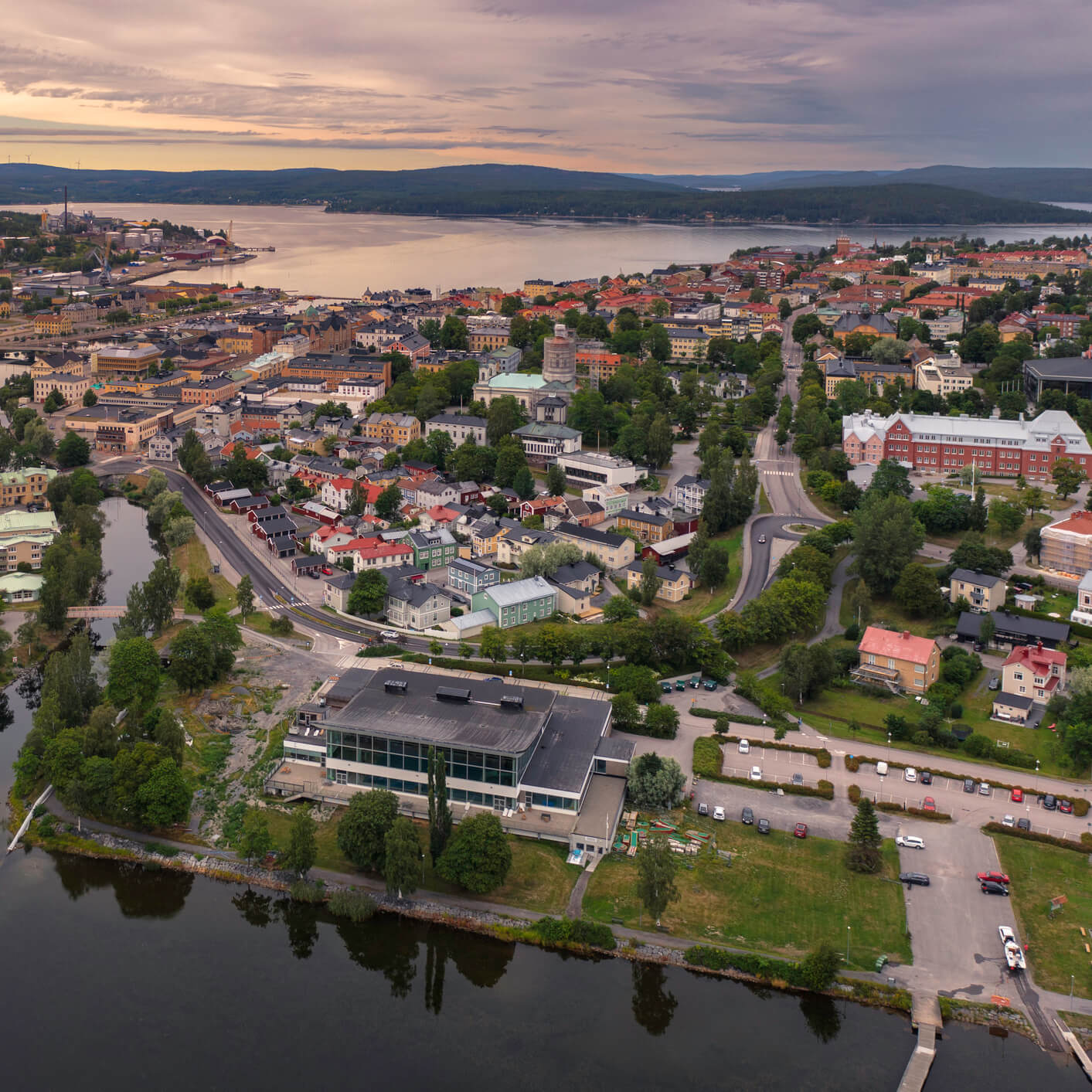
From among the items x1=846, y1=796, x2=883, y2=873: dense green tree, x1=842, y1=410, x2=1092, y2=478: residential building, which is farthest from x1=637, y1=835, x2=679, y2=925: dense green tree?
x1=842, y1=410, x2=1092, y2=478: residential building

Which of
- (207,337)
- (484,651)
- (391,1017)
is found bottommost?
(391,1017)

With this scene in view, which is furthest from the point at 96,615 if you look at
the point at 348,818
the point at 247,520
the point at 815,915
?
the point at 815,915

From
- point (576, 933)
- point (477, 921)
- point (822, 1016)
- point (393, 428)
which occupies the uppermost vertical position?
point (393, 428)

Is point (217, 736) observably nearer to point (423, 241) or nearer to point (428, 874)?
point (428, 874)

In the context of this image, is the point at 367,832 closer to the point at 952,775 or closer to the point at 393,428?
the point at 952,775

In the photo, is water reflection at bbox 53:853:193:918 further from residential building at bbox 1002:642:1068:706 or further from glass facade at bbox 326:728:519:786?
residential building at bbox 1002:642:1068:706

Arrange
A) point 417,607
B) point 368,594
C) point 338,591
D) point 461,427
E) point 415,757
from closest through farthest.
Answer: point 415,757 < point 417,607 < point 368,594 < point 338,591 < point 461,427

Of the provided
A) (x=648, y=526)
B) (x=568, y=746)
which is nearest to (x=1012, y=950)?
(x=568, y=746)
